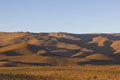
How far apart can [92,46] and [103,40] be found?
563 inches

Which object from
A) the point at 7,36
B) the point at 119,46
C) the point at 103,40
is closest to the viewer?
the point at 119,46

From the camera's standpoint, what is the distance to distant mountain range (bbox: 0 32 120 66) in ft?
263

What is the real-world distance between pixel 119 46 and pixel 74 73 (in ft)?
325

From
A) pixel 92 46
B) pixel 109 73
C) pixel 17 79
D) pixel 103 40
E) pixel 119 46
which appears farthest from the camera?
pixel 103 40

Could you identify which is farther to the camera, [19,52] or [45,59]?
[19,52]

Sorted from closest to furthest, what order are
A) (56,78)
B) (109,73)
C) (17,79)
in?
(17,79), (56,78), (109,73)

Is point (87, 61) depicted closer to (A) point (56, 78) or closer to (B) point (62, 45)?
(A) point (56, 78)

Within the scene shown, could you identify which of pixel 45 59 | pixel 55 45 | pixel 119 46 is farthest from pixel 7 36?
pixel 45 59

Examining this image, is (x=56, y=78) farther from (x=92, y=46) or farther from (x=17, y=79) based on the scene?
(x=92, y=46)

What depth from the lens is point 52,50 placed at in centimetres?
12850

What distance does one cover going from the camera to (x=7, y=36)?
186 metres

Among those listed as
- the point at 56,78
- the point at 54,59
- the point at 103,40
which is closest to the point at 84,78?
the point at 56,78

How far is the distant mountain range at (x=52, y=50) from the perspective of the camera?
8019 centimetres

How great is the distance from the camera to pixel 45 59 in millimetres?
78438
